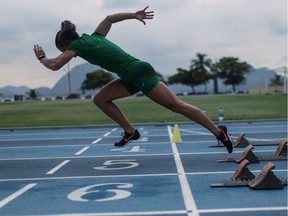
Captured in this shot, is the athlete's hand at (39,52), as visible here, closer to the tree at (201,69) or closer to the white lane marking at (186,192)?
the white lane marking at (186,192)

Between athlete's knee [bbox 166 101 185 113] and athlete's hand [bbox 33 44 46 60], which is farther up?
athlete's hand [bbox 33 44 46 60]

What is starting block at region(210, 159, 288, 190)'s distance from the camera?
5465mm

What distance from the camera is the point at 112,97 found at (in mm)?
6230

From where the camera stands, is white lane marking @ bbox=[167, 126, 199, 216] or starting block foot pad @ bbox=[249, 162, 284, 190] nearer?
white lane marking @ bbox=[167, 126, 199, 216]

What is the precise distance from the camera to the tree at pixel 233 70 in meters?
117

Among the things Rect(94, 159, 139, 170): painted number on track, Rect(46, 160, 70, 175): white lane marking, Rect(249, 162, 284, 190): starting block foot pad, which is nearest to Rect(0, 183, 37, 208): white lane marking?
Rect(46, 160, 70, 175): white lane marking

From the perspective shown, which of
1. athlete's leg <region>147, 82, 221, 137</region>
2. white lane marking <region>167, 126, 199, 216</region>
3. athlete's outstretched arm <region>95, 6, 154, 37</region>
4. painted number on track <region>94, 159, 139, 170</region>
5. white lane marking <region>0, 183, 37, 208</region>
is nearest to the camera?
white lane marking <region>167, 126, 199, 216</region>

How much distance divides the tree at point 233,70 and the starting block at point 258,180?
4481 inches

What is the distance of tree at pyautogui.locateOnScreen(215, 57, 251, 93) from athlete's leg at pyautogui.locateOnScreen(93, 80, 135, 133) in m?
113

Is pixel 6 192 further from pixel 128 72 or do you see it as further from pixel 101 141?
pixel 101 141

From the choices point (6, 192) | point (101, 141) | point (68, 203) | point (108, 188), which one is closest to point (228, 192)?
point (108, 188)

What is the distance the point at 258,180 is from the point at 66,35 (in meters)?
2.93

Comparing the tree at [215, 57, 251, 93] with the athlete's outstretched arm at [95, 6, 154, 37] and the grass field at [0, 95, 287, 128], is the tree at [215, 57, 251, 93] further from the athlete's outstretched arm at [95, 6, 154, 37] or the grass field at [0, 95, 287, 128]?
the athlete's outstretched arm at [95, 6, 154, 37]

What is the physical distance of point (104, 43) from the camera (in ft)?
18.8
